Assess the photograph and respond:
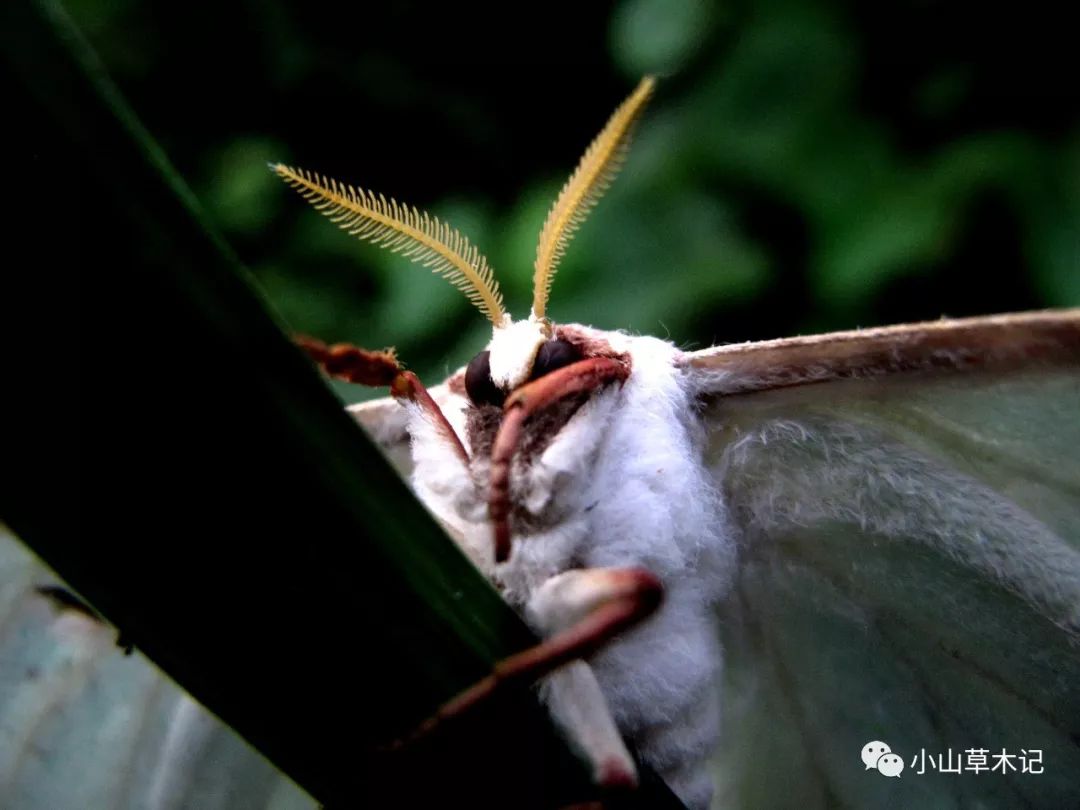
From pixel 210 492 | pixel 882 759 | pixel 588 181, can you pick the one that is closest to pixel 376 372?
pixel 588 181

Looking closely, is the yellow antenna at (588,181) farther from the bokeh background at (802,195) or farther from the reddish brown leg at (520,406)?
the bokeh background at (802,195)

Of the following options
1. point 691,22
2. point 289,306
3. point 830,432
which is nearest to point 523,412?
point 830,432

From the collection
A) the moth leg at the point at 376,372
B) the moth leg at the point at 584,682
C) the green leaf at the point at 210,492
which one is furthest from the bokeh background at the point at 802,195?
the green leaf at the point at 210,492

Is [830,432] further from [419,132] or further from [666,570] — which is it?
[419,132]

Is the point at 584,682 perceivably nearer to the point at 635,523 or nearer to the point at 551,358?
the point at 635,523

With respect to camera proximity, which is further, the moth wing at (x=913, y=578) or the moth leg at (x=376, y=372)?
the moth wing at (x=913, y=578)

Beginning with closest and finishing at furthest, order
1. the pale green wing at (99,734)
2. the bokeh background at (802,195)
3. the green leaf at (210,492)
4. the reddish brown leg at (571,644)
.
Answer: the green leaf at (210,492) → the reddish brown leg at (571,644) → the pale green wing at (99,734) → the bokeh background at (802,195)

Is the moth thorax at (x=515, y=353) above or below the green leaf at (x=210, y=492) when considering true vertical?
below
